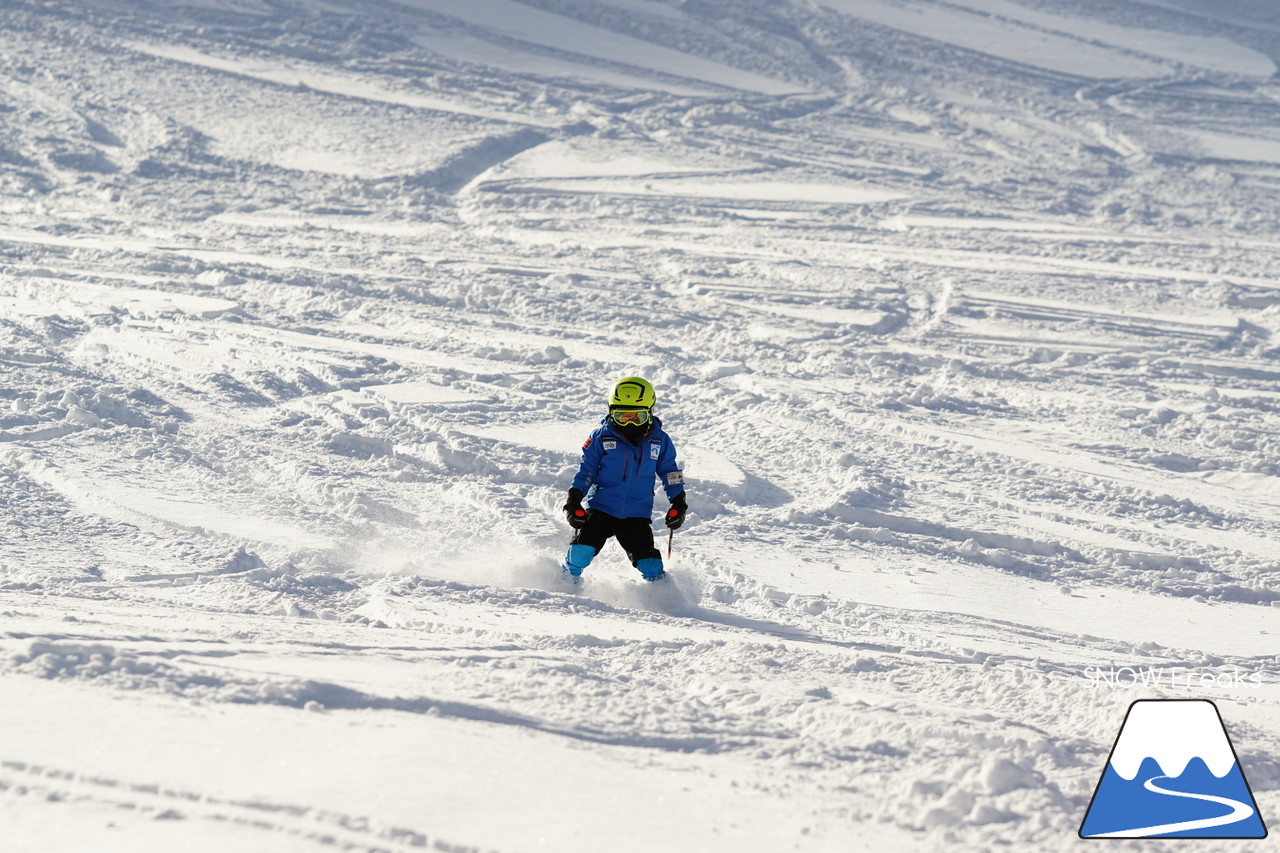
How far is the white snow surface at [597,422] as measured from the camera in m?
2.86

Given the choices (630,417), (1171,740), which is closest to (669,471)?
(630,417)

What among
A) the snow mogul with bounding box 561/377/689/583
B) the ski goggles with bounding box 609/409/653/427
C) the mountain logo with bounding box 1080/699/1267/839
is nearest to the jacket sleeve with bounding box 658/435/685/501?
the snow mogul with bounding box 561/377/689/583

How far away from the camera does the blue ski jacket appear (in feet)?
16.4

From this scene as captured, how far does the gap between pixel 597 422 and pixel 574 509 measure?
2594 mm

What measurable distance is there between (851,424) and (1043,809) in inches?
192

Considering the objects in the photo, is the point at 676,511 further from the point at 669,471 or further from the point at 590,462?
the point at 590,462

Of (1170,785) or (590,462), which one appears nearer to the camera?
(1170,785)

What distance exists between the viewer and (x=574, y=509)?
15.9 ft

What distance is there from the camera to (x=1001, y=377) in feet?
28.2

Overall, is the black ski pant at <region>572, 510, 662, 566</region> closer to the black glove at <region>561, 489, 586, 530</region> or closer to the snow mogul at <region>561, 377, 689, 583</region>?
the snow mogul at <region>561, 377, 689, 583</region>

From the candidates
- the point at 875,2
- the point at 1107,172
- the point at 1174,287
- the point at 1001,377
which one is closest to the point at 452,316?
the point at 1001,377

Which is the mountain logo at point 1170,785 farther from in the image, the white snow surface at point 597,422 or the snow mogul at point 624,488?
the snow mogul at point 624,488

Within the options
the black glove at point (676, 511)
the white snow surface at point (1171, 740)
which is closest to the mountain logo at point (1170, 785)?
the white snow surface at point (1171, 740)

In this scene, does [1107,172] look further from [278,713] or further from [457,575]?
[278,713]
